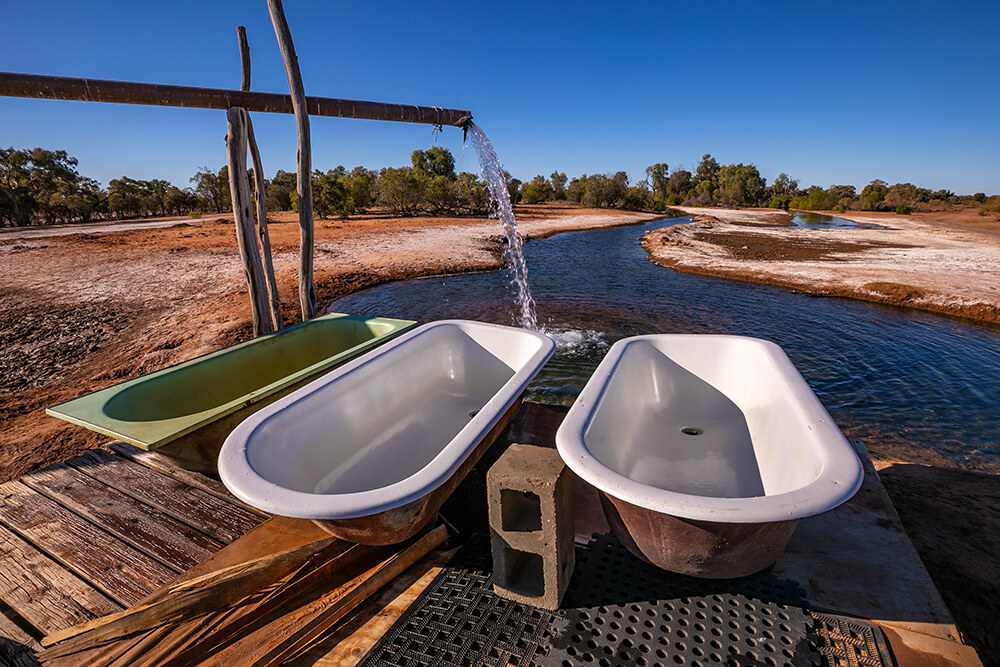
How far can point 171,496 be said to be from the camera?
2.29m

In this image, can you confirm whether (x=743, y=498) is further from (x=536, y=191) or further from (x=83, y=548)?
(x=536, y=191)

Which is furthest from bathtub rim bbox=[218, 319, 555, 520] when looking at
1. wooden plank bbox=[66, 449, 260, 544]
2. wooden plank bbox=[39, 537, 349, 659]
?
wooden plank bbox=[66, 449, 260, 544]

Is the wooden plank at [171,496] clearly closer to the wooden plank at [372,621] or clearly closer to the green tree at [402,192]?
the wooden plank at [372,621]

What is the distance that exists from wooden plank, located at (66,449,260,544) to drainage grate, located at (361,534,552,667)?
110 centimetres

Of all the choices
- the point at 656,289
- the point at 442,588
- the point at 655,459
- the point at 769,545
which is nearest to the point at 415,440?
the point at 442,588

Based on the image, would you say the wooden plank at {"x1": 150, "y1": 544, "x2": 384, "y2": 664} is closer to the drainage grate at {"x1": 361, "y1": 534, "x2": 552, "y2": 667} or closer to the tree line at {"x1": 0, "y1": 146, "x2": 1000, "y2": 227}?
the drainage grate at {"x1": 361, "y1": 534, "x2": 552, "y2": 667}

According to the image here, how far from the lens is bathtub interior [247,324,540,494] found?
2068 millimetres

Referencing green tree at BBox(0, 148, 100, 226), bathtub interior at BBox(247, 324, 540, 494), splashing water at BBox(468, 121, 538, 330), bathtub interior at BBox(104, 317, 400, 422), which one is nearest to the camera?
bathtub interior at BBox(247, 324, 540, 494)

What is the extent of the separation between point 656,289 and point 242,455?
28.6ft

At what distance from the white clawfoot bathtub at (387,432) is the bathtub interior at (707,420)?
59 cm

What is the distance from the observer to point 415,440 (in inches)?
115

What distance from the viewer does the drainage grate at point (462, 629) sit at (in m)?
1.41

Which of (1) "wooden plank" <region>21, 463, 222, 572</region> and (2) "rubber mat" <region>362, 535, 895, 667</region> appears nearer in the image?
(2) "rubber mat" <region>362, 535, 895, 667</region>

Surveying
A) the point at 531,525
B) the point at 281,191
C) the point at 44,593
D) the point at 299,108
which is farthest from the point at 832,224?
the point at 281,191
